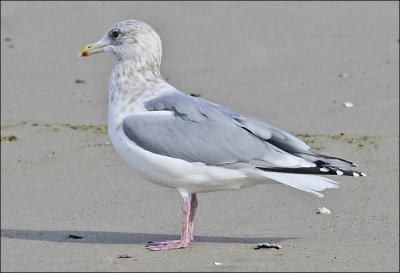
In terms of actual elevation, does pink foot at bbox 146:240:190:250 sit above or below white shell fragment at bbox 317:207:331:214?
below

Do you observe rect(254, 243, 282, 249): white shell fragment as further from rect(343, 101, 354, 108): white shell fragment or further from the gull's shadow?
rect(343, 101, 354, 108): white shell fragment

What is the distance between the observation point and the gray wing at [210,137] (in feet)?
17.8

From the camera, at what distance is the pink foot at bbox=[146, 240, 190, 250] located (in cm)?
555

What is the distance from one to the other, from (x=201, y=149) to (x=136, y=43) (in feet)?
3.15

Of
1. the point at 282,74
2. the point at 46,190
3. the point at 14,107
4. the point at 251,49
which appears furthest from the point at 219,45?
the point at 46,190

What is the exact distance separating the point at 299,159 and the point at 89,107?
196 inches

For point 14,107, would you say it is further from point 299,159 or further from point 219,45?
point 299,159

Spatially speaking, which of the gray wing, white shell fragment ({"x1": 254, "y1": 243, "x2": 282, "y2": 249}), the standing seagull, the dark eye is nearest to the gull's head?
the dark eye

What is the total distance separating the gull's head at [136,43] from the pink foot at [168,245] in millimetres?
1206

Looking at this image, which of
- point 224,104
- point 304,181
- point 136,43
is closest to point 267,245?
point 304,181

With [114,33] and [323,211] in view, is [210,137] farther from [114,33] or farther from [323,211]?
[323,211]

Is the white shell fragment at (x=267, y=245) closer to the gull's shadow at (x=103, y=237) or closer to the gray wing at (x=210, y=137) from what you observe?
the gull's shadow at (x=103, y=237)

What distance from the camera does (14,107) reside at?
10.1 m

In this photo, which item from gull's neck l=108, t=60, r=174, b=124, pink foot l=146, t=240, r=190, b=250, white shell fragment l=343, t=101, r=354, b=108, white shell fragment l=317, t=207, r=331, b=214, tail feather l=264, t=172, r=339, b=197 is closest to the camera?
tail feather l=264, t=172, r=339, b=197
